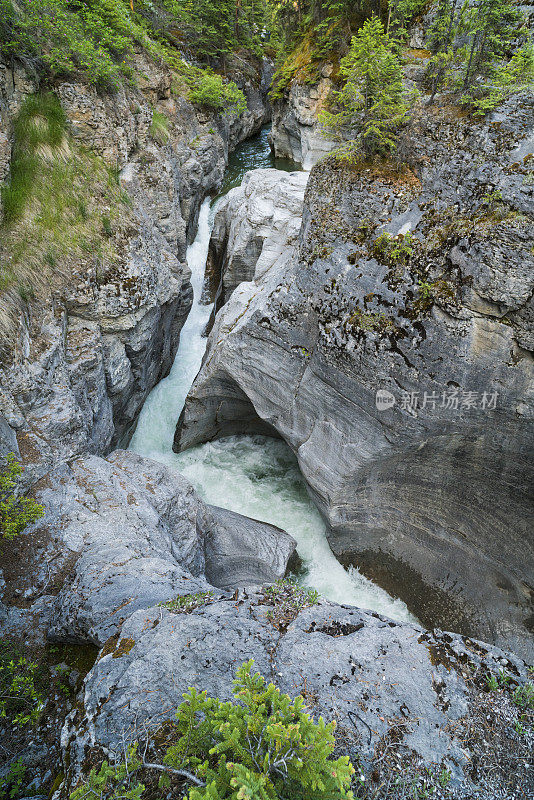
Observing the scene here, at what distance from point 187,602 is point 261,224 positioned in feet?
41.6

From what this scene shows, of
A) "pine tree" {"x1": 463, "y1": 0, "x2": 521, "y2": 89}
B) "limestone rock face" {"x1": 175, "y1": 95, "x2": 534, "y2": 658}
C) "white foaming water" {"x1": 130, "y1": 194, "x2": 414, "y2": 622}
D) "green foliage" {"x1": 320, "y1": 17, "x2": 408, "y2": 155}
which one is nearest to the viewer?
Result: "limestone rock face" {"x1": 175, "y1": 95, "x2": 534, "y2": 658}

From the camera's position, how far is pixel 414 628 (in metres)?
5.12

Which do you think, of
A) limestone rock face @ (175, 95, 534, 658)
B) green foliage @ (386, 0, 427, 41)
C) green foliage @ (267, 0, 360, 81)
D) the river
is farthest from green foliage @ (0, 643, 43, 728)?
green foliage @ (267, 0, 360, 81)

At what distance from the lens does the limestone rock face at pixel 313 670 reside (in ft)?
13.2

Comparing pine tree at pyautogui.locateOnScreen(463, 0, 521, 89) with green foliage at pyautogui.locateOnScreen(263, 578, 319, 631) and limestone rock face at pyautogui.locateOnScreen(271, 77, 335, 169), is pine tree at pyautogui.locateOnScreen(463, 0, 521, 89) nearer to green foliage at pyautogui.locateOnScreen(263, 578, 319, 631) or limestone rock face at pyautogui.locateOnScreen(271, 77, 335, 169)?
green foliage at pyautogui.locateOnScreen(263, 578, 319, 631)

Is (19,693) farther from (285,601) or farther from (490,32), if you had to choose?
(490,32)

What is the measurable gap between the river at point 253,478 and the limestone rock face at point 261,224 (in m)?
3.81

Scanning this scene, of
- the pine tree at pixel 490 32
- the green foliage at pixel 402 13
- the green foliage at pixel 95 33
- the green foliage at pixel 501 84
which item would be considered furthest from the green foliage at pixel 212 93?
the green foliage at pixel 501 84

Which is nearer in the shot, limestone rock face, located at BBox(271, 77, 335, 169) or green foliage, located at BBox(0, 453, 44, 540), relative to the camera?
green foliage, located at BBox(0, 453, 44, 540)

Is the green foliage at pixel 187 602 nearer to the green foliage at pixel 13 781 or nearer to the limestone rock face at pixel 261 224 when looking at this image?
the green foliage at pixel 13 781

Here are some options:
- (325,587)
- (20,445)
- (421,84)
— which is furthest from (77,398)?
(421,84)

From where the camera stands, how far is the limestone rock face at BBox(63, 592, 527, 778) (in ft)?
13.2

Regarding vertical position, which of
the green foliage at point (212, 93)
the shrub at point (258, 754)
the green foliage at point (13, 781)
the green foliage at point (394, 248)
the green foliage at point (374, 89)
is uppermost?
the green foliage at point (212, 93)

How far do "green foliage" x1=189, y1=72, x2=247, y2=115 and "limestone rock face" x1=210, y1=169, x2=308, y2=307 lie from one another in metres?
8.80
